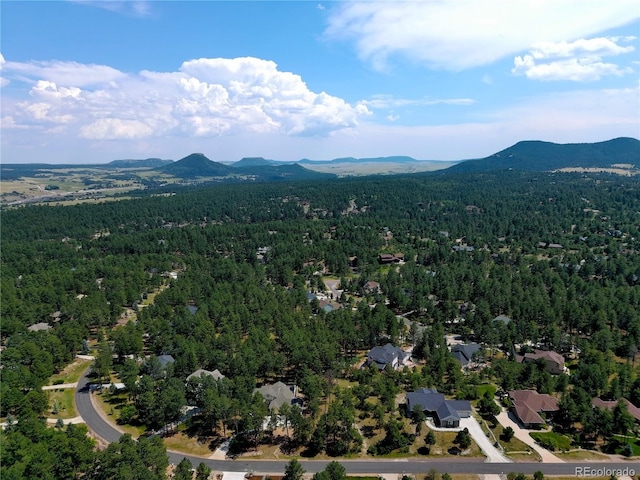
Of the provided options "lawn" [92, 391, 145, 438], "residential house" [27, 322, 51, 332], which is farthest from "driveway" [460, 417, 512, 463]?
"residential house" [27, 322, 51, 332]

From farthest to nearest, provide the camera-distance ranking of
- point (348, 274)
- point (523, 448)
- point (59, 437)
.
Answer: point (348, 274) → point (523, 448) → point (59, 437)

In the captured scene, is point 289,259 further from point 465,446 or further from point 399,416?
point 465,446

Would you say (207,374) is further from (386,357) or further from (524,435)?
(524,435)

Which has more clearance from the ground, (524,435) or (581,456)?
(581,456)

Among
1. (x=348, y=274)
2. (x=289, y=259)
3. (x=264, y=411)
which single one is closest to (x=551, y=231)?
(x=348, y=274)

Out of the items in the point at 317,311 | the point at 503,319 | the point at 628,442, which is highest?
the point at 317,311

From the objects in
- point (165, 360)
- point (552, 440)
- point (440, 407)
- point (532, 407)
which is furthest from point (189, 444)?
point (532, 407)
